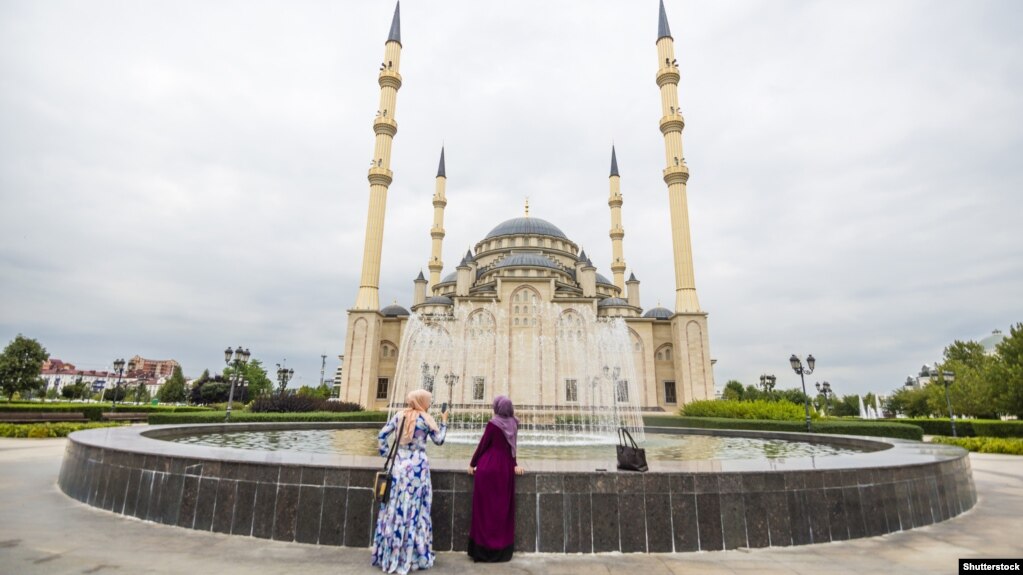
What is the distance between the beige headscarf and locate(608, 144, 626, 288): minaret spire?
36187 millimetres

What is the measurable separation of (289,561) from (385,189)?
27.5 m

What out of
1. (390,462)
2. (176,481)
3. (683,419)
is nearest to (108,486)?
(176,481)

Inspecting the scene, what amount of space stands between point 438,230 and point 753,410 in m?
28.5

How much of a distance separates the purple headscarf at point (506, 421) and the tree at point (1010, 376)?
26.1 m

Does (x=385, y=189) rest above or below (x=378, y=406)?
above

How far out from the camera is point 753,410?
1647 centimetres

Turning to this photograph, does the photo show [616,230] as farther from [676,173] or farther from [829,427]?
[829,427]

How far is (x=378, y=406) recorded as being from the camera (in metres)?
28.9

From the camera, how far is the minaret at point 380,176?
92.4 feet

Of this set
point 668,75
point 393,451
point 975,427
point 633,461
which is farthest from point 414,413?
point 668,75

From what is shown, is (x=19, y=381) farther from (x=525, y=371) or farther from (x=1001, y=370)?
(x=1001, y=370)

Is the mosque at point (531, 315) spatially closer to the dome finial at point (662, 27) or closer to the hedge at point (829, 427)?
the dome finial at point (662, 27)

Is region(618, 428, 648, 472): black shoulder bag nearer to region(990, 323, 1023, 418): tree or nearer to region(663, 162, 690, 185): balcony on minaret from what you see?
region(990, 323, 1023, 418): tree

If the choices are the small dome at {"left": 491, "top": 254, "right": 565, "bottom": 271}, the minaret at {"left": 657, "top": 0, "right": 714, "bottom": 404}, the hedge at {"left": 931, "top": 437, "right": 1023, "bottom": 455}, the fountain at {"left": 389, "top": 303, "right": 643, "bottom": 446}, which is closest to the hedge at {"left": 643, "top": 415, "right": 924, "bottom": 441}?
the hedge at {"left": 931, "top": 437, "right": 1023, "bottom": 455}
